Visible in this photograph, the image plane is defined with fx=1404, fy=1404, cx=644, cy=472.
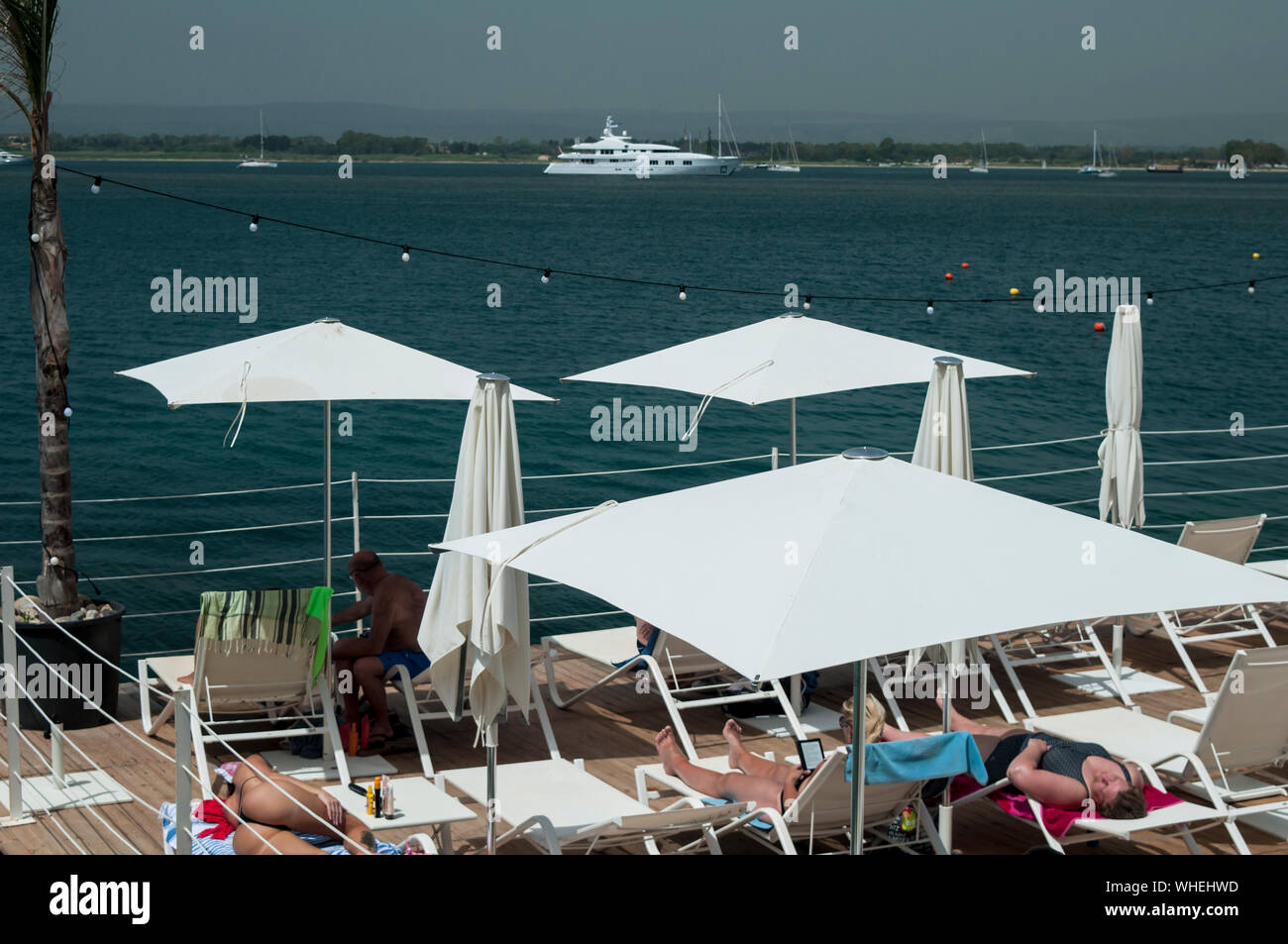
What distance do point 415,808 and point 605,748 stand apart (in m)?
1.79

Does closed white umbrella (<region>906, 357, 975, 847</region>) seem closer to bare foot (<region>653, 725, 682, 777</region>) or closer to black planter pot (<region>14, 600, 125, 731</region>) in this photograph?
bare foot (<region>653, 725, 682, 777</region>)

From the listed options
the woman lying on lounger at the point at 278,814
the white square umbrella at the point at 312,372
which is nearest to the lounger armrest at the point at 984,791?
the woman lying on lounger at the point at 278,814

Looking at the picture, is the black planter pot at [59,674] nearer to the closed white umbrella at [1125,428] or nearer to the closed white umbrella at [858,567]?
the closed white umbrella at [858,567]

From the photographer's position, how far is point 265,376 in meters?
7.17

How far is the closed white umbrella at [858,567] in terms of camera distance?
361 centimetres

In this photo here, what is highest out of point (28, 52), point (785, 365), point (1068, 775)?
point (28, 52)

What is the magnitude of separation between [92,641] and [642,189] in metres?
125

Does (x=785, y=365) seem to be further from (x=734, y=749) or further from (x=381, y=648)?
(x=381, y=648)

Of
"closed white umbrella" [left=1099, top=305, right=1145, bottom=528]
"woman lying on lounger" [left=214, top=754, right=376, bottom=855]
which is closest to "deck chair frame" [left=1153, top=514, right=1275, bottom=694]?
"closed white umbrella" [left=1099, top=305, right=1145, bottom=528]

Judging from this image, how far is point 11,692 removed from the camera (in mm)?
5707

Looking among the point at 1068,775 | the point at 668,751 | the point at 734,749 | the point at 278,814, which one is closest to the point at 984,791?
the point at 1068,775

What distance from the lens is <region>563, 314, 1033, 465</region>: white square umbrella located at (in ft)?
24.8
